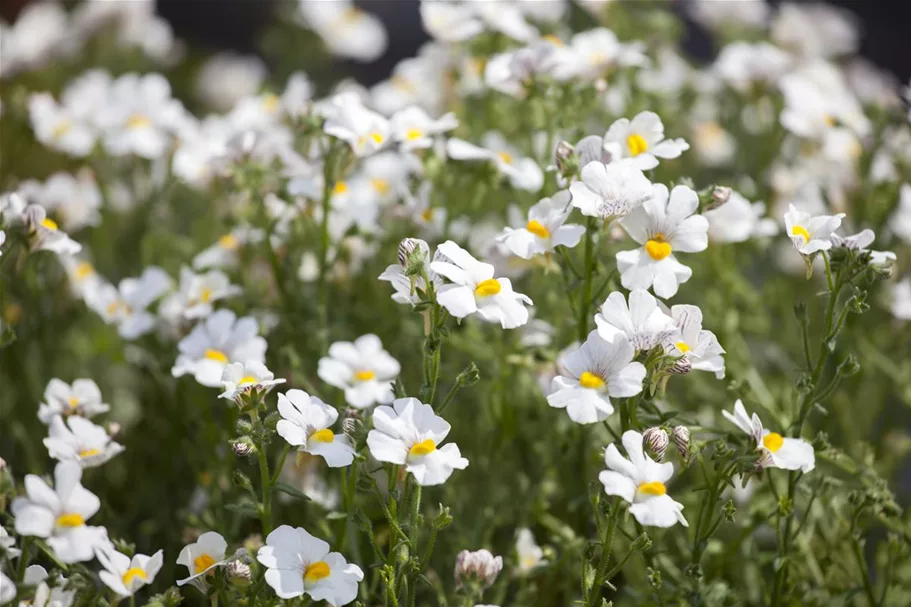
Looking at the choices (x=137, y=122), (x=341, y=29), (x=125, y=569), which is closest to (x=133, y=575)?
(x=125, y=569)

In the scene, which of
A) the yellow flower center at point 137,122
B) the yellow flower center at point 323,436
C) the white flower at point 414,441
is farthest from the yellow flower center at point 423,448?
the yellow flower center at point 137,122

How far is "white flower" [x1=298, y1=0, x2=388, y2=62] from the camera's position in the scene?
8.62 feet

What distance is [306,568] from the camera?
1.17 metres

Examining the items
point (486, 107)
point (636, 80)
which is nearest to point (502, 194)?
point (486, 107)

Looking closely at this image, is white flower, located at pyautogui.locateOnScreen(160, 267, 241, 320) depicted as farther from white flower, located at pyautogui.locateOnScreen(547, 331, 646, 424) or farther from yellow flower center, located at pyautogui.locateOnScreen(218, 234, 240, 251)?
white flower, located at pyautogui.locateOnScreen(547, 331, 646, 424)

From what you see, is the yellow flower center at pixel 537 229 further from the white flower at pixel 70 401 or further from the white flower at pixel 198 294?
the white flower at pixel 70 401

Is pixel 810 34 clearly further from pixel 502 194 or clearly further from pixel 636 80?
pixel 502 194

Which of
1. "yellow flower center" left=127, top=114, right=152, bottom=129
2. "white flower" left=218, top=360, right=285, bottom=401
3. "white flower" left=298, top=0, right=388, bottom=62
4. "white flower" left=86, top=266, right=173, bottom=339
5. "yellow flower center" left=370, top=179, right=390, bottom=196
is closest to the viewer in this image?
"white flower" left=218, top=360, right=285, bottom=401

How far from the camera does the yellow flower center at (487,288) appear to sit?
1209 mm

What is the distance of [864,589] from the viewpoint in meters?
1.40

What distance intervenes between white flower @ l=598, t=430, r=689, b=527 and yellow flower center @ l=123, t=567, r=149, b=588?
0.55 metres

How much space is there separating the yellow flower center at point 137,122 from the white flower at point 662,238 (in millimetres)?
1237

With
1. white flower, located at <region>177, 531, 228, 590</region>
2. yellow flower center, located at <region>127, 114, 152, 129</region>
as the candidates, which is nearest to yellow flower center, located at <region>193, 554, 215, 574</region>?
white flower, located at <region>177, 531, 228, 590</region>

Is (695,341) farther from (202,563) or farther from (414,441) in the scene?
(202,563)
